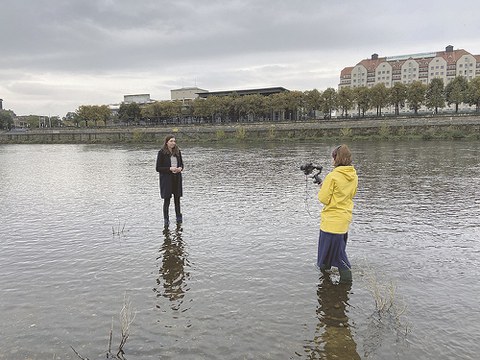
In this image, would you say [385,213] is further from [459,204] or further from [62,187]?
[62,187]

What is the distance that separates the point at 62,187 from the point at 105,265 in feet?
42.0

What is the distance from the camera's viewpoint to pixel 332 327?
17.8 feet

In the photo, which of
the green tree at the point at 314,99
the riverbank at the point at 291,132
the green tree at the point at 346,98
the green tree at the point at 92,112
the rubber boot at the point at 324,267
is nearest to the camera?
the rubber boot at the point at 324,267

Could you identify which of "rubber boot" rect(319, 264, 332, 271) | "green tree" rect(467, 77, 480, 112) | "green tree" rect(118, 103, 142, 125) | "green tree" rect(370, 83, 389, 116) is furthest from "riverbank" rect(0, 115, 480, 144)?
"rubber boot" rect(319, 264, 332, 271)

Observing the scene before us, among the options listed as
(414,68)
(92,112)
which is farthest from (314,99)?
(414,68)

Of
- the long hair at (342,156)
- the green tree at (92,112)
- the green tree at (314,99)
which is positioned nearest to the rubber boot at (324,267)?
the long hair at (342,156)

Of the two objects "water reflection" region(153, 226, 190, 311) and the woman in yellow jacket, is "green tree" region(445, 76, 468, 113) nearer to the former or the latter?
"water reflection" region(153, 226, 190, 311)

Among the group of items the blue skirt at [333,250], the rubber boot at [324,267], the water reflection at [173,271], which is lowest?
the water reflection at [173,271]

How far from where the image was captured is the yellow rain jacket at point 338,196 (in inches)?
255

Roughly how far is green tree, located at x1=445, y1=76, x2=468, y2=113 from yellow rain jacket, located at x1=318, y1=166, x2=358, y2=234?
90378 millimetres

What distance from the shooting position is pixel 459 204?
1321 cm

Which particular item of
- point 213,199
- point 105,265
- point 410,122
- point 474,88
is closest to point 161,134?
point 410,122

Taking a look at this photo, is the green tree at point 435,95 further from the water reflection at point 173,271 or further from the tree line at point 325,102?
the water reflection at point 173,271

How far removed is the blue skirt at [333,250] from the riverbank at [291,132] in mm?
58486
